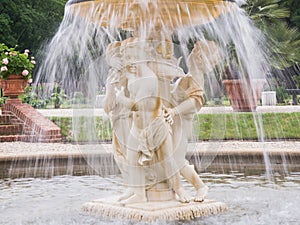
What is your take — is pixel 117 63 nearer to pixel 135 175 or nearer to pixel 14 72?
pixel 135 175

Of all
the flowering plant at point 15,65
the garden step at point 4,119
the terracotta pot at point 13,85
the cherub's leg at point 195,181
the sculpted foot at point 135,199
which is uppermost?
the flowering plant at point 15,65

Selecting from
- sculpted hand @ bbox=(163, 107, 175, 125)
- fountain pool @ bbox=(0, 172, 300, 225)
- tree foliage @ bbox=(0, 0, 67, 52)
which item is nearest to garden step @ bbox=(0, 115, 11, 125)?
fountain pool @ bbox=(0, 172, 300, 225)

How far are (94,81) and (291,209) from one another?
2420 millimetres

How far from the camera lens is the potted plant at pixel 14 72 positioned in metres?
14.7

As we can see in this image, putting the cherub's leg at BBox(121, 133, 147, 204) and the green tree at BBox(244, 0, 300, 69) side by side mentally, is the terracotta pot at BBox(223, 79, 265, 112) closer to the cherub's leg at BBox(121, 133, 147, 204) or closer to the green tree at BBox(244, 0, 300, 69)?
the green tree at BBox(244, 0, 300, 69)

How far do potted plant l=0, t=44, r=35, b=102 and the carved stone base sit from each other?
30.9ft

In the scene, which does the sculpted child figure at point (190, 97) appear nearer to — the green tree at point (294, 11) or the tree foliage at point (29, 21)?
the green tree at point (294, 11)

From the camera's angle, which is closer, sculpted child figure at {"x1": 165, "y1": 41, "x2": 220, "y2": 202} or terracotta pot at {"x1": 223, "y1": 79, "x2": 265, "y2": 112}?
sculpted child figure at {"x1": 165, "y1": 41, "x2": 220, "y2": 202}

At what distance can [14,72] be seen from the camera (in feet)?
48.8

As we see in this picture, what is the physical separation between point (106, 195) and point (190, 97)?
2.02 metres

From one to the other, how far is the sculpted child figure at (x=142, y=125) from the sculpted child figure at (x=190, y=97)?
130 mm

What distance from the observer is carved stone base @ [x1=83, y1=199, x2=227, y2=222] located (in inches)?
208

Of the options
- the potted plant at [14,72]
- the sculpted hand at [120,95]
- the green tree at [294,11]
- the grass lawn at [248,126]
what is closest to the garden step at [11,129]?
the grass lawn at [248,126]

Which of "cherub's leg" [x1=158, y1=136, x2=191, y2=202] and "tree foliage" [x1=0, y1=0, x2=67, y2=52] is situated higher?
"tree foliage" [x1=0, y1=0, x2=67, y2=52]
